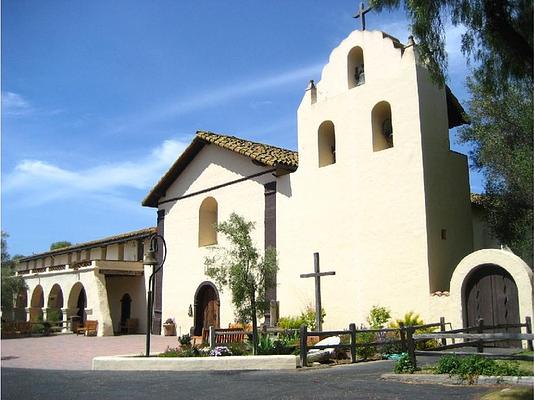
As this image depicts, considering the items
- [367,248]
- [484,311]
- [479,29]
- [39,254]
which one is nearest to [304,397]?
[479,29]

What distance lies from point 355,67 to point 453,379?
1254 centimetres

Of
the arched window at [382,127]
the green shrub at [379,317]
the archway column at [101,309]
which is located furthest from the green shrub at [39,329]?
the arched window at [382,127]

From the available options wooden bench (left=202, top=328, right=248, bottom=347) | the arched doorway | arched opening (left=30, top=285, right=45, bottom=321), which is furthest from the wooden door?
arched opening (left=30, top=285, right=45, bottom=321)

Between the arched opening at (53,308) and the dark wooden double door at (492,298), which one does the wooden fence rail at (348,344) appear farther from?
the arched opening at (53,308)

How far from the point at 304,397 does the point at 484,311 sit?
8.15 meters

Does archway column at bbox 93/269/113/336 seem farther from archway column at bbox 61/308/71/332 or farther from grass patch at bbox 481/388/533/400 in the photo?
grass patch at bbox 481/388/533/400

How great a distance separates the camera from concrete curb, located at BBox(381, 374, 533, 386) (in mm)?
8828

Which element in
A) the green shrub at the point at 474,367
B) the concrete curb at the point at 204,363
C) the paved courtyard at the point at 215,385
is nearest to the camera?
the paved courtyard at the point at 215,385

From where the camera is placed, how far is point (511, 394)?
7855 mm

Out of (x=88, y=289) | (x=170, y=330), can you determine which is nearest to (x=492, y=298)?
(x=170, y=330)

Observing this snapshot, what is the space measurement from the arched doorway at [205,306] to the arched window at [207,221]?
1981 millimetres

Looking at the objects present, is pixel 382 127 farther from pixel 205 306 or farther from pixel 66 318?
pixel 66 318

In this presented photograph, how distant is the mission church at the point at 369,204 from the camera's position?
15.9 m

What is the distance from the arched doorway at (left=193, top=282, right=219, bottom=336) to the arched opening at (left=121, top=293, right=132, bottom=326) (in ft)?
23.3
